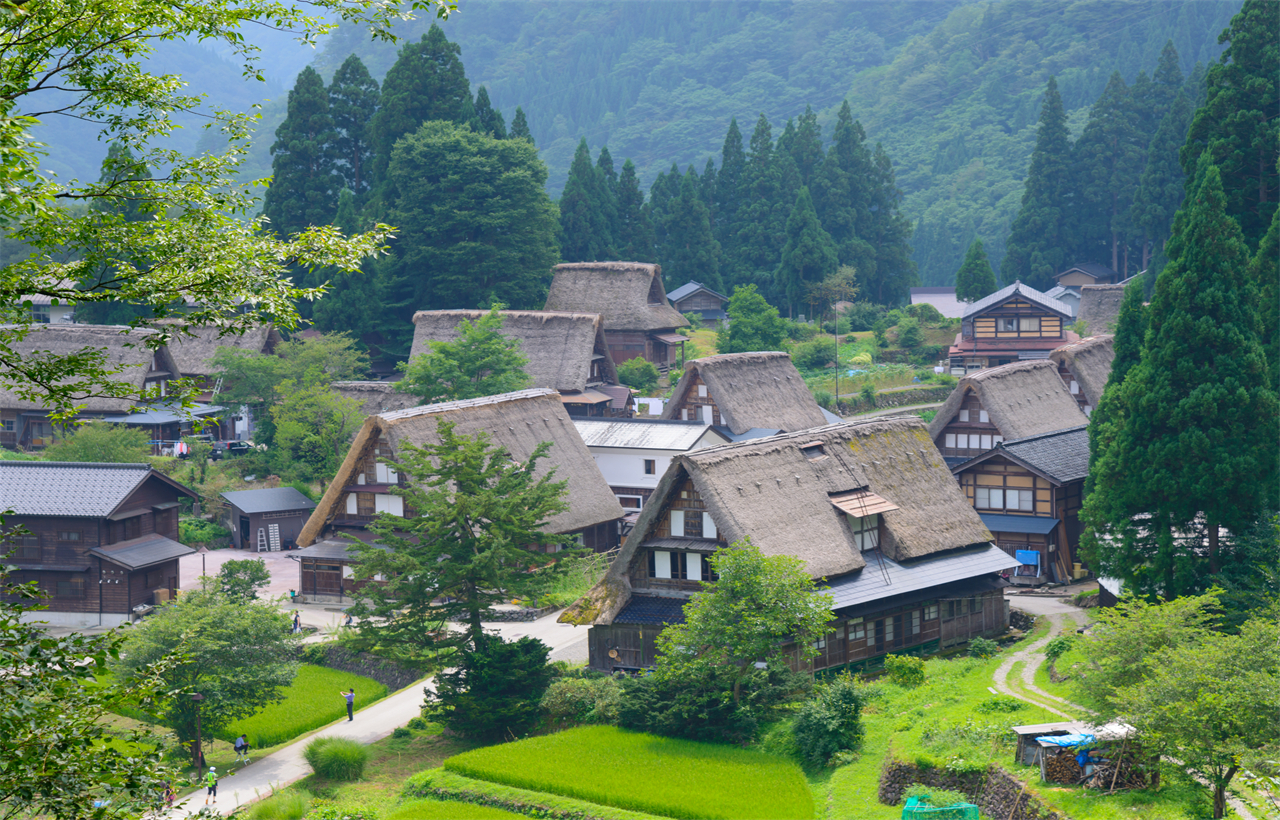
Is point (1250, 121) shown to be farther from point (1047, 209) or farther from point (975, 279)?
point (1047, 209)

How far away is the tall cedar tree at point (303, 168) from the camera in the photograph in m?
66.2

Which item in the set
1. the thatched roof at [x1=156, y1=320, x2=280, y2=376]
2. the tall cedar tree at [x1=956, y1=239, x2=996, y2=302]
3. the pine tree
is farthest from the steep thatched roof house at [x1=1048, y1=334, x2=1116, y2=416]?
the thatched roof at [x1=156, y1=320, x2=280, y2=376]

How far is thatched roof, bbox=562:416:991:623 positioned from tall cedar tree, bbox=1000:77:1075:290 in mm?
52258

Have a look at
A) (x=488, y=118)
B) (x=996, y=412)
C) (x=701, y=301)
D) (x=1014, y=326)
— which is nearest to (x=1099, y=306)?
(x=1014, y=326)

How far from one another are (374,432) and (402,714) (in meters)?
10.4

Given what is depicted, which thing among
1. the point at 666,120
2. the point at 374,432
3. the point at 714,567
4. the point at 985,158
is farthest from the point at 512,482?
the point at 666,120

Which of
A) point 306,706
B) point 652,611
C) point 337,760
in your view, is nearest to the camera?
point 337,760

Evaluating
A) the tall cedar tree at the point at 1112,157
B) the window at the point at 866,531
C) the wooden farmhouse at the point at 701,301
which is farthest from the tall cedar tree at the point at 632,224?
the window at the point at 866,531

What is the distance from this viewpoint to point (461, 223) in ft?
204

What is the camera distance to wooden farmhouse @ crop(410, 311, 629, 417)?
56.4 m

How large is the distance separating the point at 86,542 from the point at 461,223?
93.1 feet

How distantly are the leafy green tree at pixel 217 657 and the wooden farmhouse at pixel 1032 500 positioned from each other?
22.2 metres

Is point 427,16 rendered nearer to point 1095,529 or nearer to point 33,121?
point 1095,529

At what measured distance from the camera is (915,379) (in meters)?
63.8
